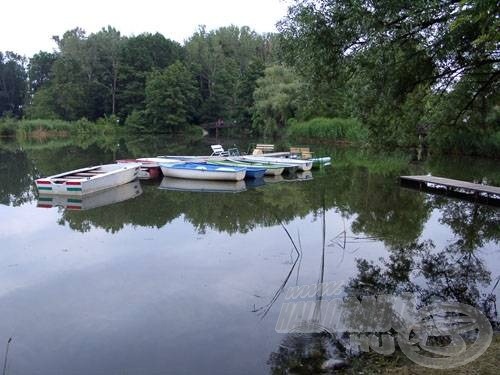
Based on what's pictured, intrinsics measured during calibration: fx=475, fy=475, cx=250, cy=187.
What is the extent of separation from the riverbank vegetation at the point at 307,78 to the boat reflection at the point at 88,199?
6867 mm

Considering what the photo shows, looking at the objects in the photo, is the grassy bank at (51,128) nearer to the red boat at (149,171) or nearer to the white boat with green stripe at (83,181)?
the red boat at (149,171)

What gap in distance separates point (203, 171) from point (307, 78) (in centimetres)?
998

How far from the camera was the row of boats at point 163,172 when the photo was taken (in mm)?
15626

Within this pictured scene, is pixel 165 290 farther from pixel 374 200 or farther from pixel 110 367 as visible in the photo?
pixel 374 200

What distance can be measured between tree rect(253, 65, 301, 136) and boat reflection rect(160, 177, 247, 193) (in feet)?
94.4

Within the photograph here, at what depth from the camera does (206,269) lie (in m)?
8.41

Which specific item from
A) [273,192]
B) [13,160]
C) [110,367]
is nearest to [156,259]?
[110,367]

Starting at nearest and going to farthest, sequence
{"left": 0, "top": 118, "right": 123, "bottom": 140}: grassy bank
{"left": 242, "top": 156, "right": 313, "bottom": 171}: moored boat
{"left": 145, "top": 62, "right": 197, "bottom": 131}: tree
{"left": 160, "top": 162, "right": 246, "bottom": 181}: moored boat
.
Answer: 1. {"left": 160, "top": 162, "right": 246, "bottom": 181}: moored boat
2. {"left": 242, "top": 156, "right": 313, "bottom": 171}: moored boat
3. {"left": 0, "top": 118, "right": 123, "bottom": 140}: grassy bank
4. {"left": 145, "top": 62, "right": 197, "bottom": 131}: tree

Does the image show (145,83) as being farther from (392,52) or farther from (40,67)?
(392,52)

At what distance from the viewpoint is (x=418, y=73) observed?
8789mm

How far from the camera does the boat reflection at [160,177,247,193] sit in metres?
17.1

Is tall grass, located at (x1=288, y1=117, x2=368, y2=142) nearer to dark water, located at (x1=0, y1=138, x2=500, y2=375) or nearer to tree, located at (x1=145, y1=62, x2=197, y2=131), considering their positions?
tree, located at (x1=145, y1=62, x2=197, y2=131)

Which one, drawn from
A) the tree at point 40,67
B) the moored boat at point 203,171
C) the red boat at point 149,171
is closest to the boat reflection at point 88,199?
the moored boat at point 203,171

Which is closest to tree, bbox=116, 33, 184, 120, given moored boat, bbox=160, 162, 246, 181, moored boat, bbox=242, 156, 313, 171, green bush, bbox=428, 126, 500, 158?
green bush, bbox=428, 126, 500, 158
